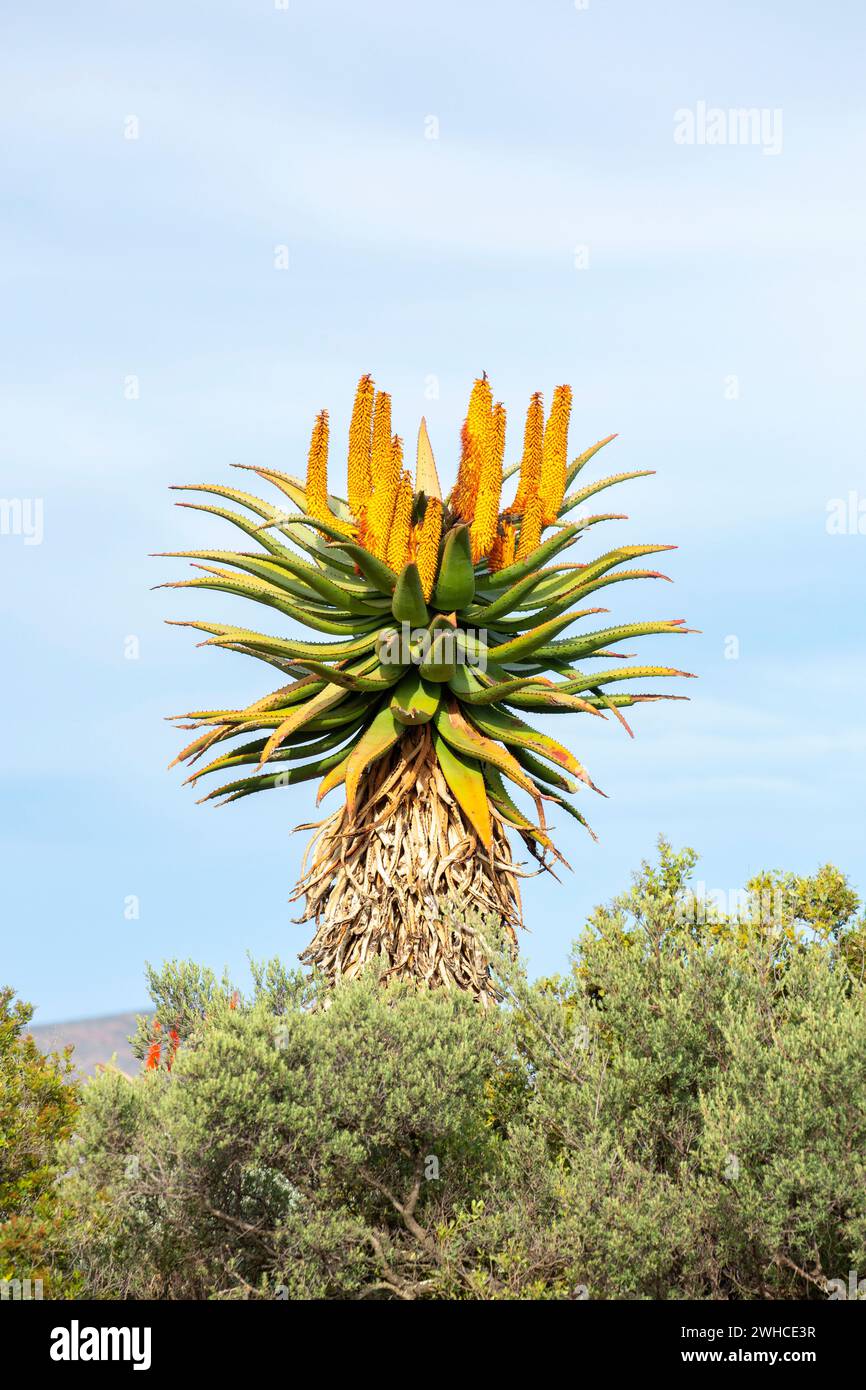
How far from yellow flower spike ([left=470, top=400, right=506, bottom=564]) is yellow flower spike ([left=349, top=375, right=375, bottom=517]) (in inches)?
41.2

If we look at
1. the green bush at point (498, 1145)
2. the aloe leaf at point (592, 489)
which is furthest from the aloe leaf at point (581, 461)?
the green bush at point (498, 1145)

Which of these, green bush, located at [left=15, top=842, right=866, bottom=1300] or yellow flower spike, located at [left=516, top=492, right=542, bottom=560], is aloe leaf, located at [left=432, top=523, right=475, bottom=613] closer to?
yellow flower spike, located at [left=516, top=492, right=542, bottom=560]

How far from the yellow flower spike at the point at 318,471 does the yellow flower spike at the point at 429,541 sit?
4.72 ft

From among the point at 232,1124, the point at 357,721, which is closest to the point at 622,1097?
the point at 232,1124

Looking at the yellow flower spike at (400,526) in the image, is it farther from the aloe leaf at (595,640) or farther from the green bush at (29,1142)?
the green bush at (29,1142)

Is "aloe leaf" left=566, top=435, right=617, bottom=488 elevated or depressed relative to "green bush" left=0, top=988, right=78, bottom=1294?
elevated

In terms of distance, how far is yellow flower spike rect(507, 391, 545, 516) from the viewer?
49.1 ft

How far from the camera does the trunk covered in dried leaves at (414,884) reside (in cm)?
1382

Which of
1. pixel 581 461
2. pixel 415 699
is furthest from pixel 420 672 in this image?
pixel 581 461

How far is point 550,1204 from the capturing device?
12.3 metres

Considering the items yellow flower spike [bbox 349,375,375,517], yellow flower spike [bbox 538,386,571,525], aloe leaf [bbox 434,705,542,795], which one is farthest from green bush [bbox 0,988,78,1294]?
yellow flower spike [bbox 538,386,571,525]

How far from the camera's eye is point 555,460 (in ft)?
50.1

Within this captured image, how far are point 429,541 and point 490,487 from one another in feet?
2.97

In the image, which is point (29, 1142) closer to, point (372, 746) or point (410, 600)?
point (372, 746)
